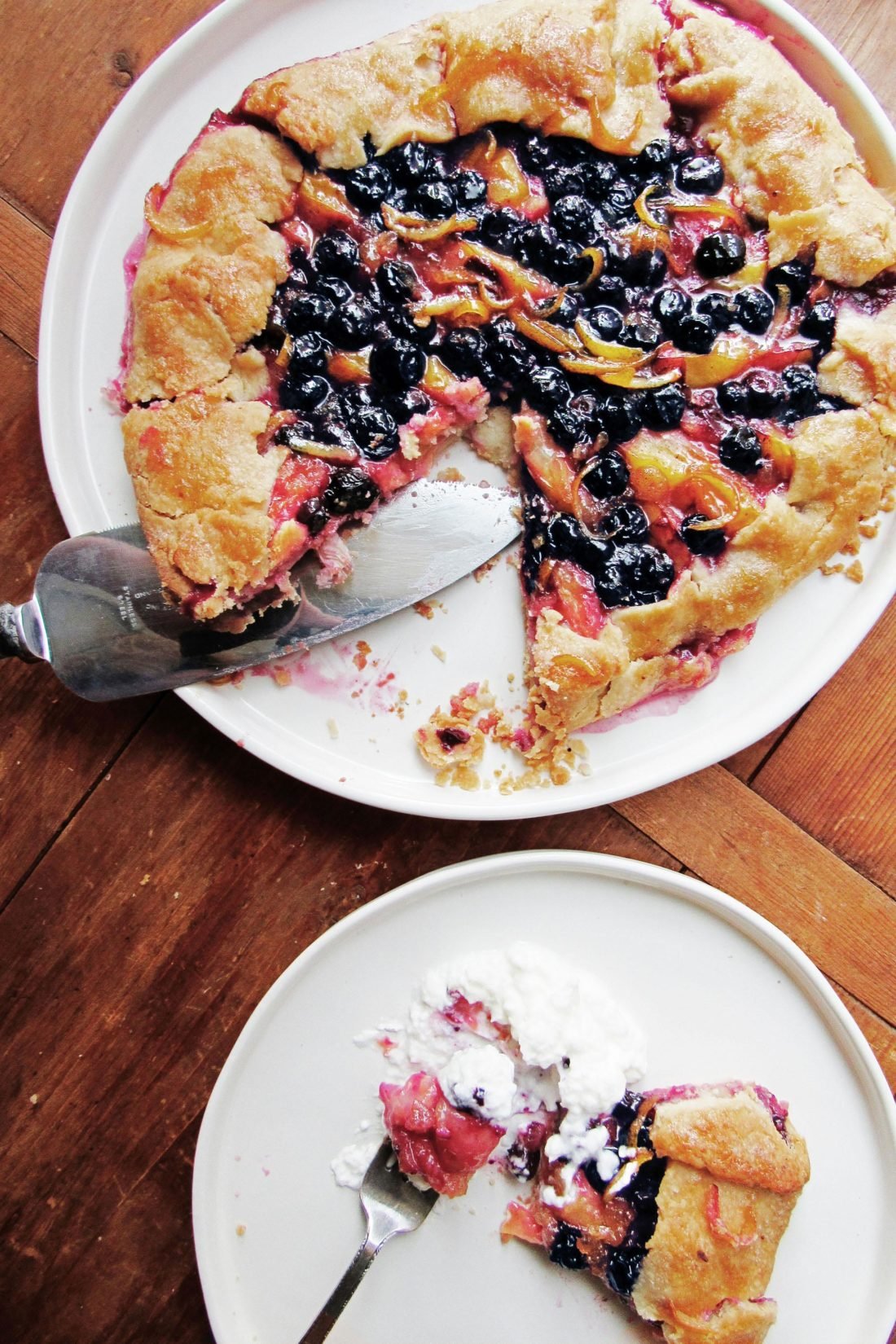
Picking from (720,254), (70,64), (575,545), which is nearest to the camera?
(720,254)

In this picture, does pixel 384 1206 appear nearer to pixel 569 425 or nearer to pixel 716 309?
pixel 569 425

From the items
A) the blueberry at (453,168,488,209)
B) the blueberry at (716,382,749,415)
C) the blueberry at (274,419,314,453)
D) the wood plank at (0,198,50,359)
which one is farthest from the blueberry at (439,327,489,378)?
the wood plank at (0,198,50,359)

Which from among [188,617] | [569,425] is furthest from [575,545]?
[188,617]

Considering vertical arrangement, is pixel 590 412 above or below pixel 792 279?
below

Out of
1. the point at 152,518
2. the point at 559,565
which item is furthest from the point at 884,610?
the point at 152,518

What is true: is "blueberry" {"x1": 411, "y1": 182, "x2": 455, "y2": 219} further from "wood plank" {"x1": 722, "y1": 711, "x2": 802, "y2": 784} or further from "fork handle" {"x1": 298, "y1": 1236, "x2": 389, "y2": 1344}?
"fork handle" {"x1": 298, "y1": 1236, "x2": 389, "y2": 1344}

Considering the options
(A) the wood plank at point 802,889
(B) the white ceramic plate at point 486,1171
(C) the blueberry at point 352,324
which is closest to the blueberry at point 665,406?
(C) the blueberry at point 352,324

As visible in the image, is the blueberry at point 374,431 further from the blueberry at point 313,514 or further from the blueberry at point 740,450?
the blueberry at point 740,450
